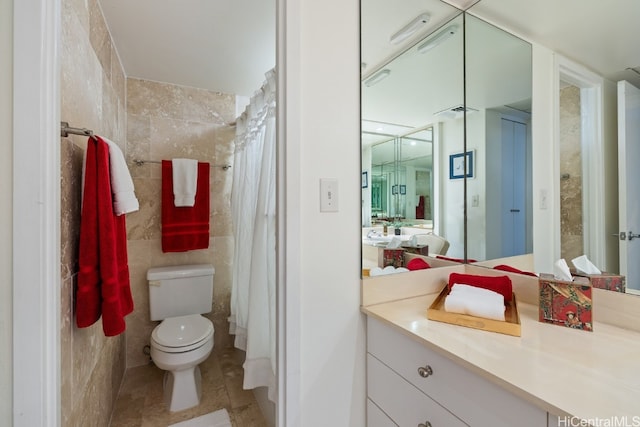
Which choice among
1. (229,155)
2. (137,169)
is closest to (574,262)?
(229,155)

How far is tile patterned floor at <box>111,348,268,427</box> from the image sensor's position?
65.1 inches

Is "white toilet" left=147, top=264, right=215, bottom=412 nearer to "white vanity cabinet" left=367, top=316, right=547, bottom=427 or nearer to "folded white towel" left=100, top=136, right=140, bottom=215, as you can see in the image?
"folded white towel" left=100, top=136, right=140, bottom=215

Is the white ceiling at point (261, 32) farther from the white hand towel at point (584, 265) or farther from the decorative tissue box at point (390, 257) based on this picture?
the decorative tissue box at point (390, 257)

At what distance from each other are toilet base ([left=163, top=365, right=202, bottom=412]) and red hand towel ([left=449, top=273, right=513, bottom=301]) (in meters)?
1.72

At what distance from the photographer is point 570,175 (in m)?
A: 1.01

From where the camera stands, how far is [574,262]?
0.99m

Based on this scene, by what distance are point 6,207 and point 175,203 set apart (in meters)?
1.50

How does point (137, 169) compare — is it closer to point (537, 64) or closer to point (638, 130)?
point (537, 64)

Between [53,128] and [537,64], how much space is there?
174 cm

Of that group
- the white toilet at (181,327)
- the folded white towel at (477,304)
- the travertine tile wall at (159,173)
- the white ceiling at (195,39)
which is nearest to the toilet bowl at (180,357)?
the white toilet at (181,327)

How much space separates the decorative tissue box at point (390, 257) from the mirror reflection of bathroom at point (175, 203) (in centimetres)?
50

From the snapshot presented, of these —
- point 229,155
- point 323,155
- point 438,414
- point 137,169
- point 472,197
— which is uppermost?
point 229,155

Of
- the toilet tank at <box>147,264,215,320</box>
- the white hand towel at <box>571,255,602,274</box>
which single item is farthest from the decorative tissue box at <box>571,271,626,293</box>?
the toilet tank at <box>147,264,215,320</box>

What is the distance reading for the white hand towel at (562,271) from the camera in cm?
95
